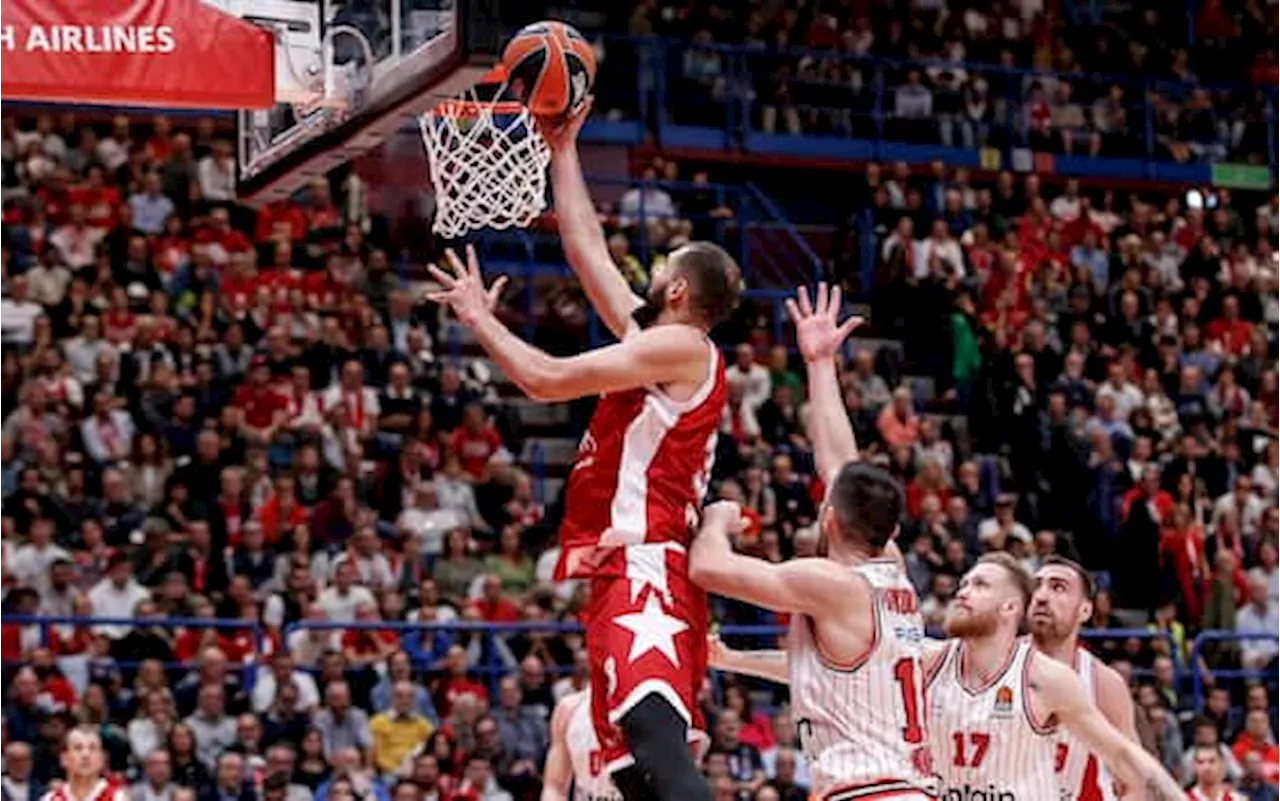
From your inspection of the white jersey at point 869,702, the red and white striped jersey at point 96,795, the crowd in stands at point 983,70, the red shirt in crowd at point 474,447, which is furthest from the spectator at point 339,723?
the crowd in stands at point 983,70

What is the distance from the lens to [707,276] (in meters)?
7.22

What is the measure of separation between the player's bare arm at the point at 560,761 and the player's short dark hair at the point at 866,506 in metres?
3.92

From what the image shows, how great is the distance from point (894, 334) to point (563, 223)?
1392 centimetres

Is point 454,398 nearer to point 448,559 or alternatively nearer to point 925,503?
point 448,559

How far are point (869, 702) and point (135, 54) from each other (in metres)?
3.61

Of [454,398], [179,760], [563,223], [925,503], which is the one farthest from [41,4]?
[925,503]

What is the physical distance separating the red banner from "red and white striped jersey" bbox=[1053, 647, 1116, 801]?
3613 millimetres

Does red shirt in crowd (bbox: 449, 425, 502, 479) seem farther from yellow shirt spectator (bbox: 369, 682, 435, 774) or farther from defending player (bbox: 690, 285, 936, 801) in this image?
defending player (bbox: 690, 285, 936, 801)

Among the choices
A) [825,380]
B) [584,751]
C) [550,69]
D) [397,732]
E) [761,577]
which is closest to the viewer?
[761,577]

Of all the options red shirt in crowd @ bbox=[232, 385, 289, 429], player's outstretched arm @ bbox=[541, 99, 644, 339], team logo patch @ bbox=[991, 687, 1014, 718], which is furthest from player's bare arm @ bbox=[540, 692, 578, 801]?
red shirt in crowd @ bbox=[232, 385, 289, 429]

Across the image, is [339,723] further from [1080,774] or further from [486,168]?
[1080,774]

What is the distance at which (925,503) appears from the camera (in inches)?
698

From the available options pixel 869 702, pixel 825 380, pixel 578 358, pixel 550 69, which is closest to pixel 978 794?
pixel 869 702

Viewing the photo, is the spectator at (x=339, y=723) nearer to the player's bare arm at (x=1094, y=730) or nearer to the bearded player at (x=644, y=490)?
the player's bare arm at (x=1094, y=730)
